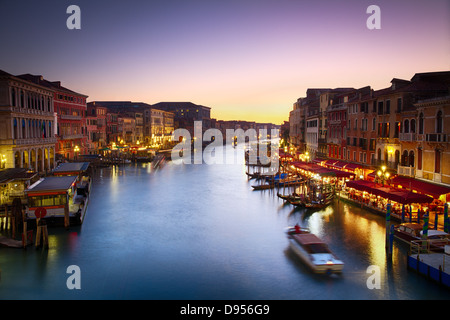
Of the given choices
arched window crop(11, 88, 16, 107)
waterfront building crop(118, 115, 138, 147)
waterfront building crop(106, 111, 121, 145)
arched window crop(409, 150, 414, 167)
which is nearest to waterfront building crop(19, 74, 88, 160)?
Result: waterfront building crop(106, 111, 121, 145)

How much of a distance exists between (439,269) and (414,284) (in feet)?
2.78

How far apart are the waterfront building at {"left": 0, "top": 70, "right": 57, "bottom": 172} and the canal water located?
7875mm

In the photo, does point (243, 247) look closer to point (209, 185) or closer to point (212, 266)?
point (212, 266)

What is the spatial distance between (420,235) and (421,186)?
5.18 m

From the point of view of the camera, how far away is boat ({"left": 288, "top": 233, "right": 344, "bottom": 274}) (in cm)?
1196

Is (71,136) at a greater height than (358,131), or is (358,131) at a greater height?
(71,136)

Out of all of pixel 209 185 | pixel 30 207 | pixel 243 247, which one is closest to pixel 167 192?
pixel 209 185

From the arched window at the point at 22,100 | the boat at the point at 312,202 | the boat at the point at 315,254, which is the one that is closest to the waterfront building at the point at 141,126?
the arched window at the point at 22,100

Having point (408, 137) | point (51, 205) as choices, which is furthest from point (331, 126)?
point (51, 205)

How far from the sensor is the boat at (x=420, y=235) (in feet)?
40.6

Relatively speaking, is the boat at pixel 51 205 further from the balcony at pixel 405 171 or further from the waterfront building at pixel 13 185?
the balcony at pixel 405 171

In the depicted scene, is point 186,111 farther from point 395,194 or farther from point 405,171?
point 395,194

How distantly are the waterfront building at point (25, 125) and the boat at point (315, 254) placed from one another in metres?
21.2

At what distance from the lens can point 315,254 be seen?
41.3ft
